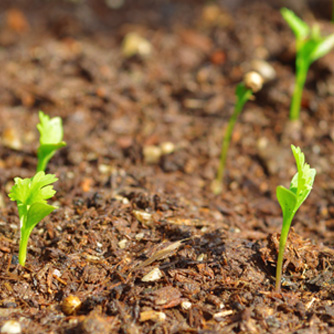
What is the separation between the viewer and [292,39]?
2.95 m

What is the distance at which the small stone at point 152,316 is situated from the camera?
4.24 ft

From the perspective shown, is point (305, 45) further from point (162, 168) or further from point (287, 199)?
point (287, 199)

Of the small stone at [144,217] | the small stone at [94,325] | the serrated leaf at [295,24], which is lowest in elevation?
the small stone at [94,325]

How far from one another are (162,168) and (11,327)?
1.19 m

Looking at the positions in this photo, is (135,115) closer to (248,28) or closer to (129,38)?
(129,38)

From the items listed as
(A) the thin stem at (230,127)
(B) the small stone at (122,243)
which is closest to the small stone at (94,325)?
(B) the small stone at (122,243)

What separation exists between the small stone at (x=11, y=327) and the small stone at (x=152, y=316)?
14.7 inches

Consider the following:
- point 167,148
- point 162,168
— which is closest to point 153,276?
point 162,168

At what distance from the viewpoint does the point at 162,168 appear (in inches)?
87.8

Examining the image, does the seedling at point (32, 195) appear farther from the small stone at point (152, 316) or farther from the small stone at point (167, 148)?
the small stone at point (167, 148)

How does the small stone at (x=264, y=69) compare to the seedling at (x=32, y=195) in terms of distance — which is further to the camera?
the small stone at (x=264, y=69)

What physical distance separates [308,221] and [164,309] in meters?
0.95

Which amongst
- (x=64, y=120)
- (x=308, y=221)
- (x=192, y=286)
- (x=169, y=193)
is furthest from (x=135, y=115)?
(x=192, y=286)

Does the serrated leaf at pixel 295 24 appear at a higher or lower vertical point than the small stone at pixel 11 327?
higher
